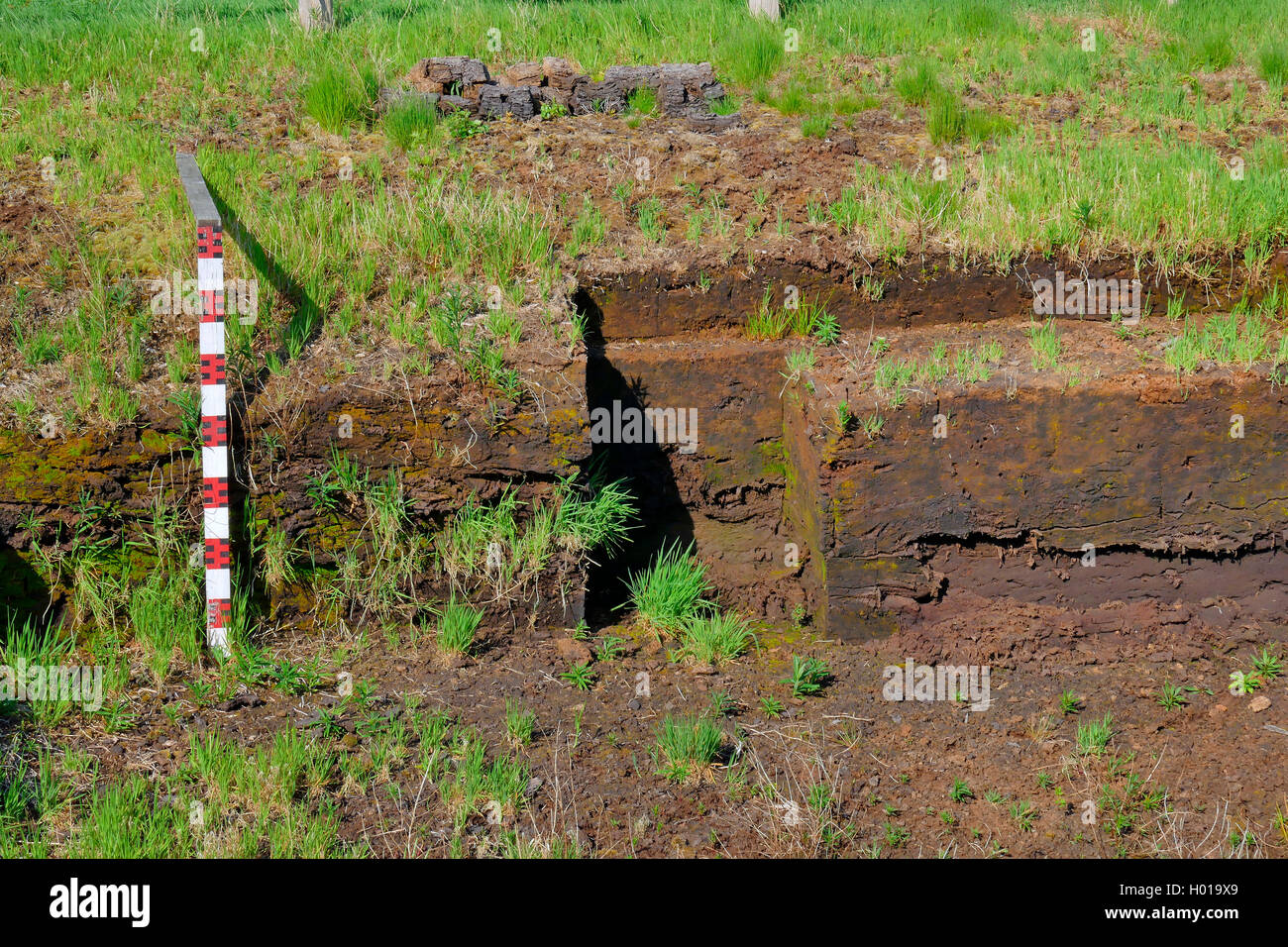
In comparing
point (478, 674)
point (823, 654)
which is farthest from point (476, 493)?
point (823, 654)

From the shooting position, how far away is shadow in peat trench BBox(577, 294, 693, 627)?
6.08m

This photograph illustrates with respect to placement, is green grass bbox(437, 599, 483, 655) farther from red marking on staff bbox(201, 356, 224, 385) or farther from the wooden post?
the wooden post

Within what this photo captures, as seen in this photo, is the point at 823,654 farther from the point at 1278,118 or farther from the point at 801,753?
the point at 1278,118

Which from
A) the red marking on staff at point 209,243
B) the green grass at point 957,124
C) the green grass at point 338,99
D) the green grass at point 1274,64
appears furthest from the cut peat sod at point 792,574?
the green grass at point 1274,64

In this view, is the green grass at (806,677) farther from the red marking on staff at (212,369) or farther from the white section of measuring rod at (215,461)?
the red marking on staff at (212,369)

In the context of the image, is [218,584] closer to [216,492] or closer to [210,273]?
[216,492]

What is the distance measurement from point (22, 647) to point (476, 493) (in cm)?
224

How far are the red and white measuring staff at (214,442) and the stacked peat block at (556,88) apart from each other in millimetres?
3481

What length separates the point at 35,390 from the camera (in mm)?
5344

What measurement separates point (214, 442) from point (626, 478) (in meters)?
2.21

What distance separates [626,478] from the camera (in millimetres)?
6000

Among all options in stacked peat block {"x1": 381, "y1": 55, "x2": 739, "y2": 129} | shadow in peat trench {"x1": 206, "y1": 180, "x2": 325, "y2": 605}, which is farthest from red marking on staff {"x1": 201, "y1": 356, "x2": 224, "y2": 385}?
stacked peat block {"x1": 381, "y1": 55, "x2": 739, "y2": 129}

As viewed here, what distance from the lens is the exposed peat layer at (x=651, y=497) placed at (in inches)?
166

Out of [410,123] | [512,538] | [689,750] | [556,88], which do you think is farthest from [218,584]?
[556,88]
